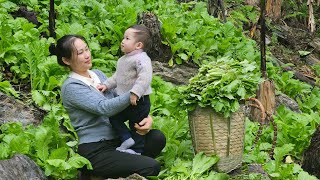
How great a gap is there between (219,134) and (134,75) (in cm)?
90

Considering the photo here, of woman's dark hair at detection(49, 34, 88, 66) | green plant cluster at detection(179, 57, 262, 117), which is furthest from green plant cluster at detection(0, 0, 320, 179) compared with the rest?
woman's dark hair at detection(49, 34, 88, 66)

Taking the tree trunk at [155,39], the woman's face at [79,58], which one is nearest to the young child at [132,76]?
the woman's face at [79,58]

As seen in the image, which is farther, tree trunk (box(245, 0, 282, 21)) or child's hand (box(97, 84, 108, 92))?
tree trunk (box(245, 0, 282, 21))

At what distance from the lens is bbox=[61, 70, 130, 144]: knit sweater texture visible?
4.78m

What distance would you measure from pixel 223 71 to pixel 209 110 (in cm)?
39

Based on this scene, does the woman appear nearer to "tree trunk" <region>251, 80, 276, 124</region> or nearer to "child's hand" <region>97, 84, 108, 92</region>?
"child's hand" <region>97, 84, 108, 92</region>

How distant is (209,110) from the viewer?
5.18 metres

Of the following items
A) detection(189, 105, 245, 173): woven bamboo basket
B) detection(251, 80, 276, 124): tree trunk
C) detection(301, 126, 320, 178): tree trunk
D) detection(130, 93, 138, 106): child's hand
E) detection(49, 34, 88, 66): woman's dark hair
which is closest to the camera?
detection(130, 93, 138, 106): child's hand

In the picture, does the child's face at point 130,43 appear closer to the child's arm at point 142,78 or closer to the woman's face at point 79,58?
the child's arm at point 142,78

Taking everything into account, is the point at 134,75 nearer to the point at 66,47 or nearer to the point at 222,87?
the point at 66,47

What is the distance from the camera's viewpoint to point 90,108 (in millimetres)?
4812

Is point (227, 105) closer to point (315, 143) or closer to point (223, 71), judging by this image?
point (223, 71)

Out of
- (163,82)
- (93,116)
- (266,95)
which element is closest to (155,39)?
(163,82)

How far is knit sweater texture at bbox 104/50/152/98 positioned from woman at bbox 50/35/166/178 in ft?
0.43
